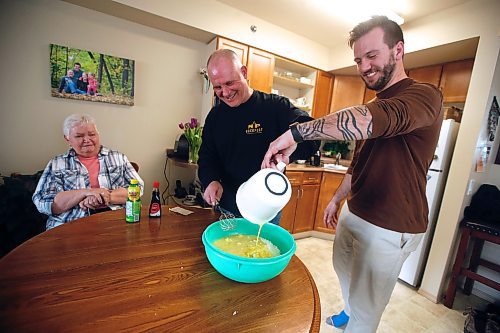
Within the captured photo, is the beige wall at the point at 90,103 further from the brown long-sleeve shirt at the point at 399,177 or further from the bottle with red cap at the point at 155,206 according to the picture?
the brown long-sleeve shirt at the point at 399,177

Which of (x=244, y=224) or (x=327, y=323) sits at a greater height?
(x=244, y=224)

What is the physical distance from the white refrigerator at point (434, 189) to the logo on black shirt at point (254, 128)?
5.78ft

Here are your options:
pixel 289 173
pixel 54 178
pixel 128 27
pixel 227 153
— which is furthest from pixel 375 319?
pixel 128 27

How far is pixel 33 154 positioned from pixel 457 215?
3773 mm

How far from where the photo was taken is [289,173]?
107 inches

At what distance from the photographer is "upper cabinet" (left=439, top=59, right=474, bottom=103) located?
7.52 feet

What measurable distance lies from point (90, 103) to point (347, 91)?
3179 mm

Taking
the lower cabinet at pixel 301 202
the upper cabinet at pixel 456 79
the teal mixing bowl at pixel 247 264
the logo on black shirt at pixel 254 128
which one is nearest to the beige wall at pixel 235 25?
the upper cabinet at pixel 456 79

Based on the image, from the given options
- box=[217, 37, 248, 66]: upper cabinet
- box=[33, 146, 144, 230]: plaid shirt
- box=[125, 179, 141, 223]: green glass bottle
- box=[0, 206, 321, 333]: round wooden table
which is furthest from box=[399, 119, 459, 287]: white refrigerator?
box=[33, 146, 144, 230]: plaid shirt

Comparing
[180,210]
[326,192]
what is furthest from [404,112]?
[326,192]

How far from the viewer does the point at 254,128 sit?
1.27 metres

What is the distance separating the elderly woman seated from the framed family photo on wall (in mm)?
839

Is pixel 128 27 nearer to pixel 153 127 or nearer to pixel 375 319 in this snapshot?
pixel 153 127

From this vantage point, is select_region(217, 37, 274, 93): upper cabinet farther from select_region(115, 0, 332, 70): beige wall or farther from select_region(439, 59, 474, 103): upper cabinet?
select_region(439, 59, 474, 103): upper cabinet
